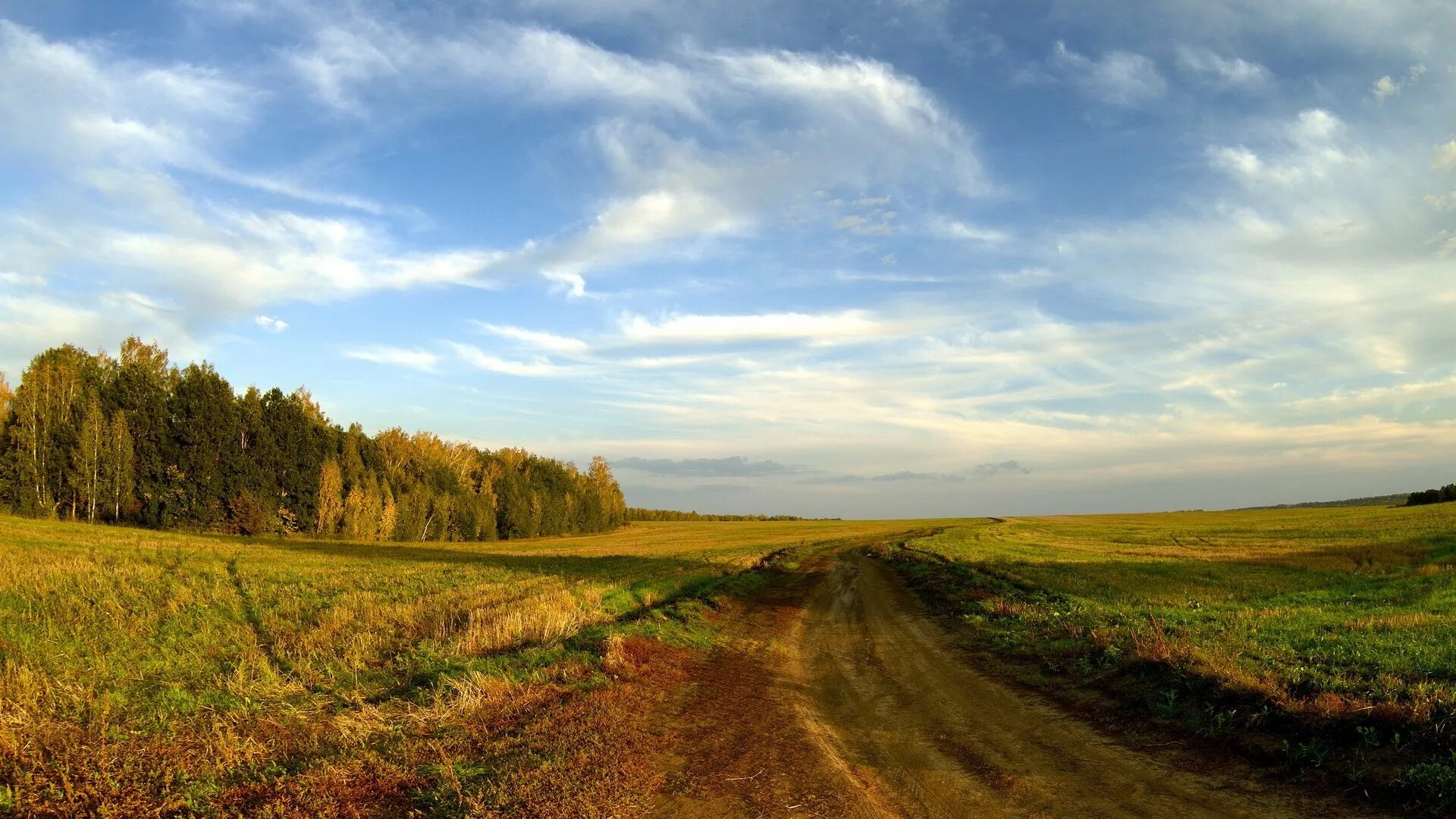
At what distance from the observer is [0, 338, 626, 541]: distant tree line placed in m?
59.3

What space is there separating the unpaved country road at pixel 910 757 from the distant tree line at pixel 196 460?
240 feet

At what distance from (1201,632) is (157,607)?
26.0m

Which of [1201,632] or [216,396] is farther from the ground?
[216,396]

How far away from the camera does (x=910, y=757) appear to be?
867cm

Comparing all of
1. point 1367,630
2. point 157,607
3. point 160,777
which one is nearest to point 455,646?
point 160,777

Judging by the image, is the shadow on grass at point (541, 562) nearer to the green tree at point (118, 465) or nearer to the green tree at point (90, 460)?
the green tree at point (118, 465)

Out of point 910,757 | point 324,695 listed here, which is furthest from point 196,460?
point 910,757

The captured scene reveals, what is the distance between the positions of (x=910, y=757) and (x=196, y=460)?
80114 mm

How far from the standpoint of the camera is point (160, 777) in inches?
279

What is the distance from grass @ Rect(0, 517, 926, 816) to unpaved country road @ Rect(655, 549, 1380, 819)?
1.09 m

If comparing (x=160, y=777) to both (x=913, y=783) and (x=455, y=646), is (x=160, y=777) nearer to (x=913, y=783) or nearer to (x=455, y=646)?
(x=455, y=646)

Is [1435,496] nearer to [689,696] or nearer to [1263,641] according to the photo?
[1263,641]

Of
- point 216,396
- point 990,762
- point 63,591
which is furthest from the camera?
point 216,396

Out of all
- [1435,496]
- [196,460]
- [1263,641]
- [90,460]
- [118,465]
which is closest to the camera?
[1263,641]
